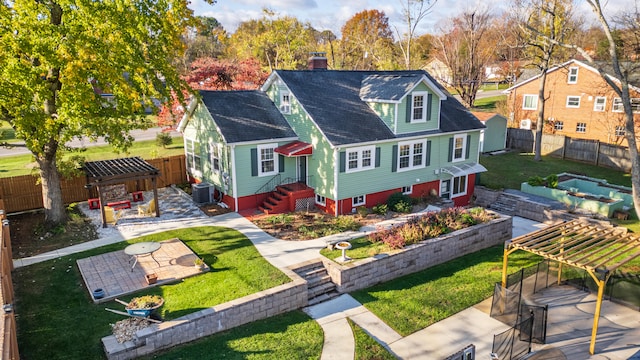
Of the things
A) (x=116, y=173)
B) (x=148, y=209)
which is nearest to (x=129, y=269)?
(x=148, y=209)

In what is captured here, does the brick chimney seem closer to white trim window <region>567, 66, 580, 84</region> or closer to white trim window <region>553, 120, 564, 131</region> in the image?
white trim window <region>567, 66, 580, 84</region>

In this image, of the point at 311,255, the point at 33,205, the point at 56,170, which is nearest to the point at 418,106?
the point at 311,255

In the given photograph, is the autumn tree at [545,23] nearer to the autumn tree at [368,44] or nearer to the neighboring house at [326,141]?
the neighboring house at [326,141]

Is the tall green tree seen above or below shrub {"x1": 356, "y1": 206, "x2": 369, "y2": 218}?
above

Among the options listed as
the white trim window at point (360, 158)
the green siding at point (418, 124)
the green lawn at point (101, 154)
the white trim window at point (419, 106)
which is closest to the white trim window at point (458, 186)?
the green siding at point (418, 124)

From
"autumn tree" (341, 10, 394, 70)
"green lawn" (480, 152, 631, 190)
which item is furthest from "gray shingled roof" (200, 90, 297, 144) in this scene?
"autumn tree" (341, 10, 394, 70)

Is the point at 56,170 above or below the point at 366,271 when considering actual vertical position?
above

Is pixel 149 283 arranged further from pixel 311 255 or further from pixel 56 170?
pixel 56 170
